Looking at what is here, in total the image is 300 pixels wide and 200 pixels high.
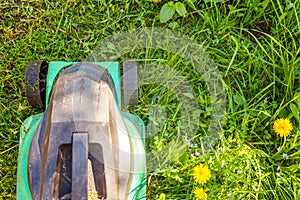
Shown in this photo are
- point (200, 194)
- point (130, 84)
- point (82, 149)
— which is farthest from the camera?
point (130, 84)

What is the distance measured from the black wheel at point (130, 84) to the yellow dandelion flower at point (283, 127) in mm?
658

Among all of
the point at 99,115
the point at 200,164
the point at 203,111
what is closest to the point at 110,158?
the point at 99,115

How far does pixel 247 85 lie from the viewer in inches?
90.7

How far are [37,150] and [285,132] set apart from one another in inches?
43.1

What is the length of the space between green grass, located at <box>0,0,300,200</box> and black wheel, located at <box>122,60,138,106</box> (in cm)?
11

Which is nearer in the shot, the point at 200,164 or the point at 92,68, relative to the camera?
the point at 92,68

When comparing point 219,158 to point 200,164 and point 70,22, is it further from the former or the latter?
point 70,22

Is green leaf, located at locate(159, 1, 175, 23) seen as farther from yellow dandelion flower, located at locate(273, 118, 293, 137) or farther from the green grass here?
yellow dandelion flower, located at locate(273, 118, 293, 137)

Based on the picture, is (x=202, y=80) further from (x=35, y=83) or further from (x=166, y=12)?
(x=35, y=83)

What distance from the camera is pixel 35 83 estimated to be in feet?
6.81

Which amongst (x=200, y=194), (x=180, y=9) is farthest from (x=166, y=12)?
(x=200, y=194)

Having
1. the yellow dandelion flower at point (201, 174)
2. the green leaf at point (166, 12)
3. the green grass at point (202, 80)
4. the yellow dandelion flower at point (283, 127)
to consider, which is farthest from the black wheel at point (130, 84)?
the yellow dandelion flower at point (283, 127)

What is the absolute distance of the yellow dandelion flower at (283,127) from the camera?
2080 millimetres

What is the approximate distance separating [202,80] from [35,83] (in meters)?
0.81
